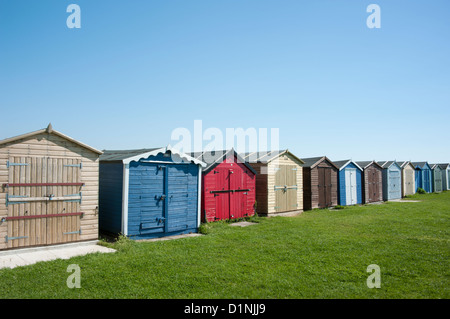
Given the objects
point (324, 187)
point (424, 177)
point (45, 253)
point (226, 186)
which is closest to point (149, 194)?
point (45, 253)

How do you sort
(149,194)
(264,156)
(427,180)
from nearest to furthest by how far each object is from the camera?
(149,194) → (264,156) → (427,180)

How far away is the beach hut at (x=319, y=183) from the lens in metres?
20.5

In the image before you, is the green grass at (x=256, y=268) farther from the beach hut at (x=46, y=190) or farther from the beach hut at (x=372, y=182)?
the beach hut at (x=372, y=182)

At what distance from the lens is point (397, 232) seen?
12422 mm

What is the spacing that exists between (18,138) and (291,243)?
28.4 ft

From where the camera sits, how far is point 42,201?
9227mm

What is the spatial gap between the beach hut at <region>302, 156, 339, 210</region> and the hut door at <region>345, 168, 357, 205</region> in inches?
56.2

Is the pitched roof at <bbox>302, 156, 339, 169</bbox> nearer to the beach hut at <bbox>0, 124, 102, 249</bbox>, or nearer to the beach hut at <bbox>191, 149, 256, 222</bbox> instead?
the beach hut at <bbox>191, 149, 256, 222</bbox>

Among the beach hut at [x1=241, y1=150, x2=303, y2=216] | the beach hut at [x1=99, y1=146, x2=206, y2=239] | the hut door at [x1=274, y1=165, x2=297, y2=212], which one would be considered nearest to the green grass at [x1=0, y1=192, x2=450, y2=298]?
the beach hut at [x1=99, y1=146, x2=206, y2=239]

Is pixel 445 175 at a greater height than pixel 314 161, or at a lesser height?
lesser

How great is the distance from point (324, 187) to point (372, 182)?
7035 millimetres

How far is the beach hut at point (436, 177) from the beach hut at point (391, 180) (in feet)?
33.9

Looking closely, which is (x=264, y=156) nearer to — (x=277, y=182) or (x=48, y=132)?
(x=277, y=182)
